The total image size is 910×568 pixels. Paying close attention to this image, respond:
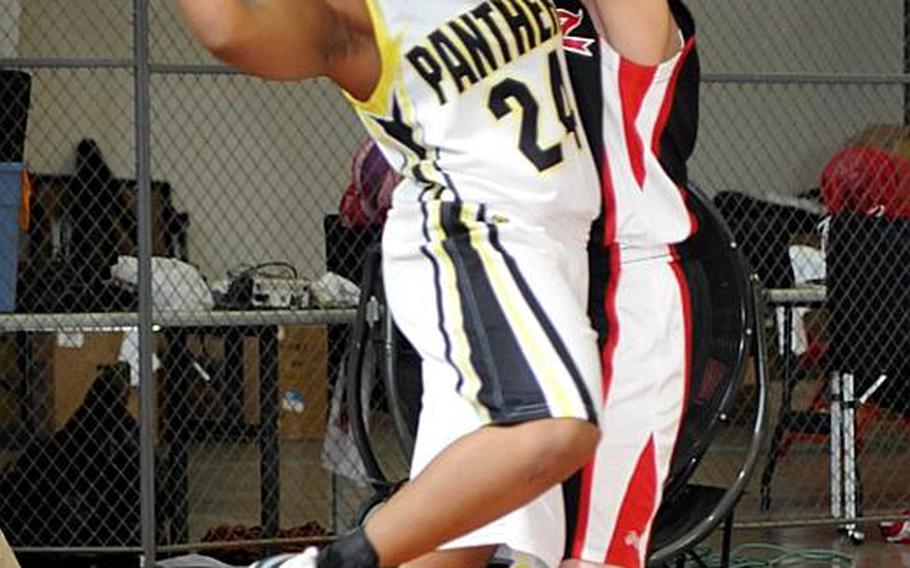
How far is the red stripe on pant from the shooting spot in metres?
2.36

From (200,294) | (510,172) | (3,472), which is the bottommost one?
(3,472)

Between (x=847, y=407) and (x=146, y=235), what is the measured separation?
96.3 inches

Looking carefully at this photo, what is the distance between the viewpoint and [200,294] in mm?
5613

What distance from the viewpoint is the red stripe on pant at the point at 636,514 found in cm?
236

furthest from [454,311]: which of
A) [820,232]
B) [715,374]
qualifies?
[820,232]

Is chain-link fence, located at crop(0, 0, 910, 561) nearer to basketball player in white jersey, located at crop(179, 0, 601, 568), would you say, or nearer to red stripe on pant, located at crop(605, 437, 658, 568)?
red stripe on pant, located at crop(605, 437, 658, 568)

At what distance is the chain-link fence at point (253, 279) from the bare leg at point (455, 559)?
6.96ft

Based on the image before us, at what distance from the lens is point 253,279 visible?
5.57 m

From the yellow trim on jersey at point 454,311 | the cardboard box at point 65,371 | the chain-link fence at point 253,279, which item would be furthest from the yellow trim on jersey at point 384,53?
the cardboard box at point 65,371

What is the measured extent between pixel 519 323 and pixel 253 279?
3603 millimetres

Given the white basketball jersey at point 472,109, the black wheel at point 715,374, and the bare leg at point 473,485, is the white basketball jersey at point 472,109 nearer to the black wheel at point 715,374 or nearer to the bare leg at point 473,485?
the bare leg at point 473,485

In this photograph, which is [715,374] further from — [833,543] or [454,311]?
[833,543]

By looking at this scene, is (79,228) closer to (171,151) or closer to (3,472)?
(171,151)

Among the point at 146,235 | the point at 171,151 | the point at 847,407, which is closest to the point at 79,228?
the point at 171,151
